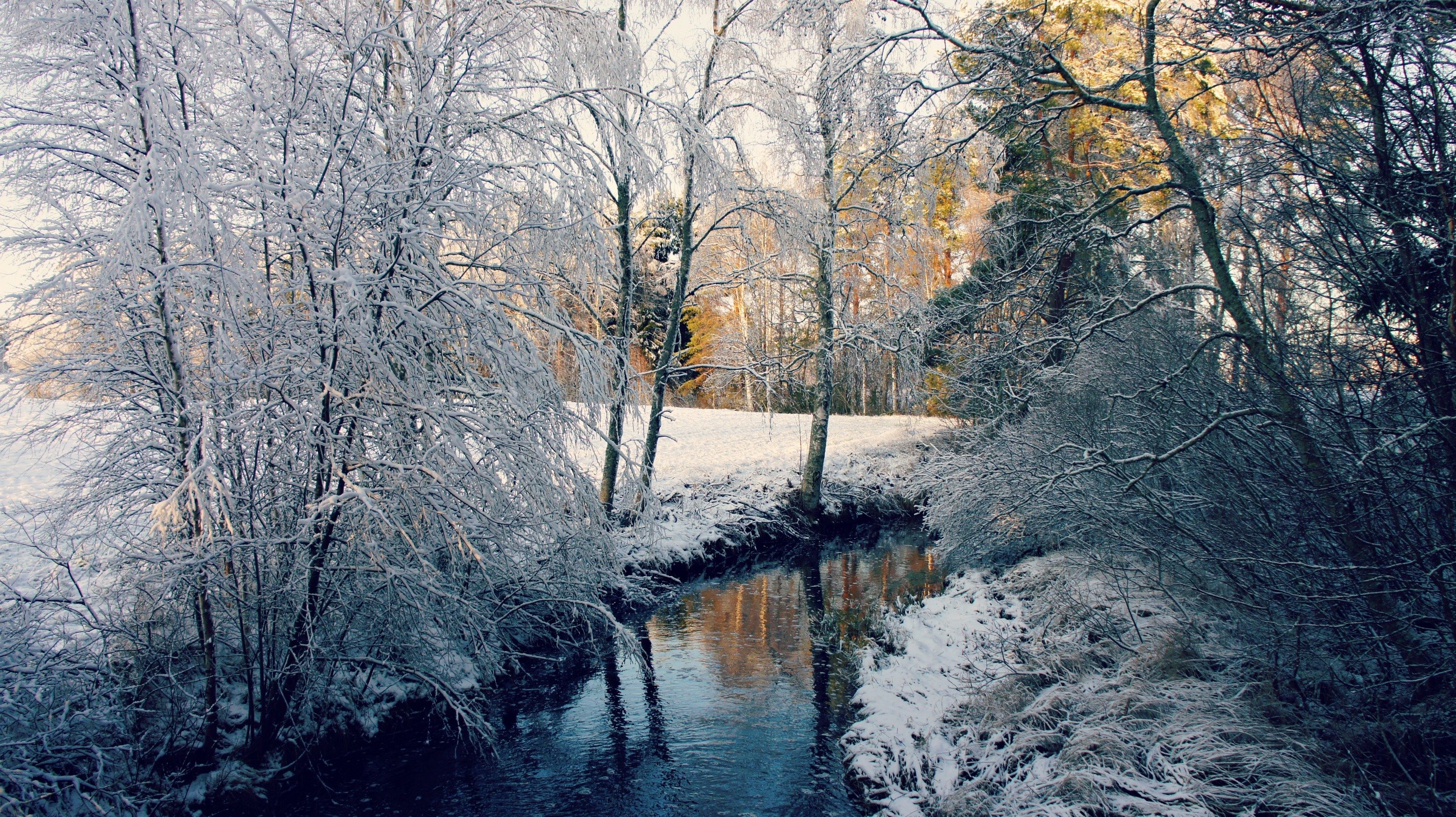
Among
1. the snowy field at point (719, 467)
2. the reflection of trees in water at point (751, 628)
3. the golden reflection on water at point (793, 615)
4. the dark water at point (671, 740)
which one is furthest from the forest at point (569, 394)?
the snowy field at point (719, 467)

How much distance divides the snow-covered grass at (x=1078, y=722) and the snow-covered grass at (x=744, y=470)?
9.57ft

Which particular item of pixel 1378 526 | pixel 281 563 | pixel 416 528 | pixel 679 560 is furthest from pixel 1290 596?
pixel 679 560

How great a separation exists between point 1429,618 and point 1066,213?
10.1ft

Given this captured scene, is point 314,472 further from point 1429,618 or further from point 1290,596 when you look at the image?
point 1429,618

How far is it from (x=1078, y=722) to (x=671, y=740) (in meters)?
3.22

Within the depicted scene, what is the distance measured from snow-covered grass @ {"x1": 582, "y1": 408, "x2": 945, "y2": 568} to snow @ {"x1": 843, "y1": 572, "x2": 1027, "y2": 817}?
8.54 feet

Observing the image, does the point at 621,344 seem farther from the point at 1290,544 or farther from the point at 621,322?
the point at 1290,544

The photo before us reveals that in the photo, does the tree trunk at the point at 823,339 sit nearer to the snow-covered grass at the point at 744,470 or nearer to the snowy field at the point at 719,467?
the snow-covered grass at the point at 744,470

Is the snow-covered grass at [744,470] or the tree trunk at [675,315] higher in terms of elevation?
the tree trunk at [675,315]

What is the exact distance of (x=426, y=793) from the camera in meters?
5.48

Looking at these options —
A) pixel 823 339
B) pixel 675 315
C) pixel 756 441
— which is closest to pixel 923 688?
pixel 675 315

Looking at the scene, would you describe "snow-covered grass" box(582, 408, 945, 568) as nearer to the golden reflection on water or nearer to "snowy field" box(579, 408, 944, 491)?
"snowy field" box(579, 408, 944, 491)

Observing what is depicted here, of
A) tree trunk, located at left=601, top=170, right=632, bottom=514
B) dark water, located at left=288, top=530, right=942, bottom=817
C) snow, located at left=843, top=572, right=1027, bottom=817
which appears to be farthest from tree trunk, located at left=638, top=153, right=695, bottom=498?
snow, located at left=843, top=572, right=1027, bottom=817

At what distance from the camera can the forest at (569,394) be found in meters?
3.70
